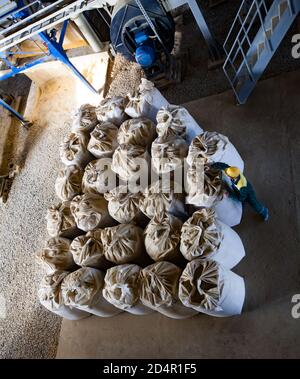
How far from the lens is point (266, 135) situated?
3.37 meters

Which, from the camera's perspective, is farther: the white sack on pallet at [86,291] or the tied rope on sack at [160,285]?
the white sack on pallet at [86,291]

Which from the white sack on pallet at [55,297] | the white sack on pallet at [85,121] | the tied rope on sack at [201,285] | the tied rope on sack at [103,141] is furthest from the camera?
the white sack on pallet at [85,121]

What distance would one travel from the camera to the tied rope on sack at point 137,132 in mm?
3482

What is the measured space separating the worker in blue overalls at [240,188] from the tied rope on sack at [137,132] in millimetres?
939

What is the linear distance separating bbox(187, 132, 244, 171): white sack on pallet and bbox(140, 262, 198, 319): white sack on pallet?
924 millimetres

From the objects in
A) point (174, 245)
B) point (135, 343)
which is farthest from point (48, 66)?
point (135, 343)

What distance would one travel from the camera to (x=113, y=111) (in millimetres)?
3809

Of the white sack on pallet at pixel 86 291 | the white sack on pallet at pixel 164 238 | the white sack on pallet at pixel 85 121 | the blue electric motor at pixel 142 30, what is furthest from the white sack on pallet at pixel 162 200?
the blue electric motor at pixel 142 30

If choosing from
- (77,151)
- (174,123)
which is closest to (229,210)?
(174,123)

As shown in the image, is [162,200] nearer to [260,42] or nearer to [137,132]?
[137,132]

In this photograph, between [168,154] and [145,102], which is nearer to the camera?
[168,154]

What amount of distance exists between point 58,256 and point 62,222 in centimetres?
37

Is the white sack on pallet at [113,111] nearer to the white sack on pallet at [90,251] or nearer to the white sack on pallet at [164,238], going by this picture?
the white sack on pallet at [90,251]
